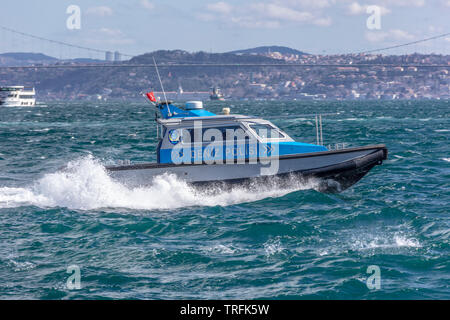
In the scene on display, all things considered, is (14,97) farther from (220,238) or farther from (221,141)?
(220,238)

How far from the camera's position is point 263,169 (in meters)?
16.4

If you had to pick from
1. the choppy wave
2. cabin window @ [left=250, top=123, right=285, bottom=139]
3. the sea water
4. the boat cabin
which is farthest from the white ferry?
cabin window @ [left=250, top=123, right=285, bottom=139]

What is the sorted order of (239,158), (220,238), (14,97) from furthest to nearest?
1. (14,97)
2. (239,158)
3. (220,238)

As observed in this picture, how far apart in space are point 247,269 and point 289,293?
4.27ft

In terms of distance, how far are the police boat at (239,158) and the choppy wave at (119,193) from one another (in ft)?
0.68

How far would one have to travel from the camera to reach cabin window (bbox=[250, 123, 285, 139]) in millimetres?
16641

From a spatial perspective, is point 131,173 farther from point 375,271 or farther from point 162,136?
point 375,271

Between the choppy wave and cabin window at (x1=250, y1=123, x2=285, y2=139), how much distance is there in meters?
1.32

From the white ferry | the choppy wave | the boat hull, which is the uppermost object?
the white ferry

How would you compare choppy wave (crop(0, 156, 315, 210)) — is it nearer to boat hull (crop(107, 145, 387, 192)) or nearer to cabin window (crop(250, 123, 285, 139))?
boat hull (crop(107, 145, 387, 192))

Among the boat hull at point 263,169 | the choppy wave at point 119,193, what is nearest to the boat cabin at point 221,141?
the boat hull at point 263,169

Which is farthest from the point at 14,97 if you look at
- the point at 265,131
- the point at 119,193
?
the point at 265,131

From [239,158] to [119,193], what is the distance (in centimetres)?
325

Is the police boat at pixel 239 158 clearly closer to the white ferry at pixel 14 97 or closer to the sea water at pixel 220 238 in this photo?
the sea water at pixel 220 238
